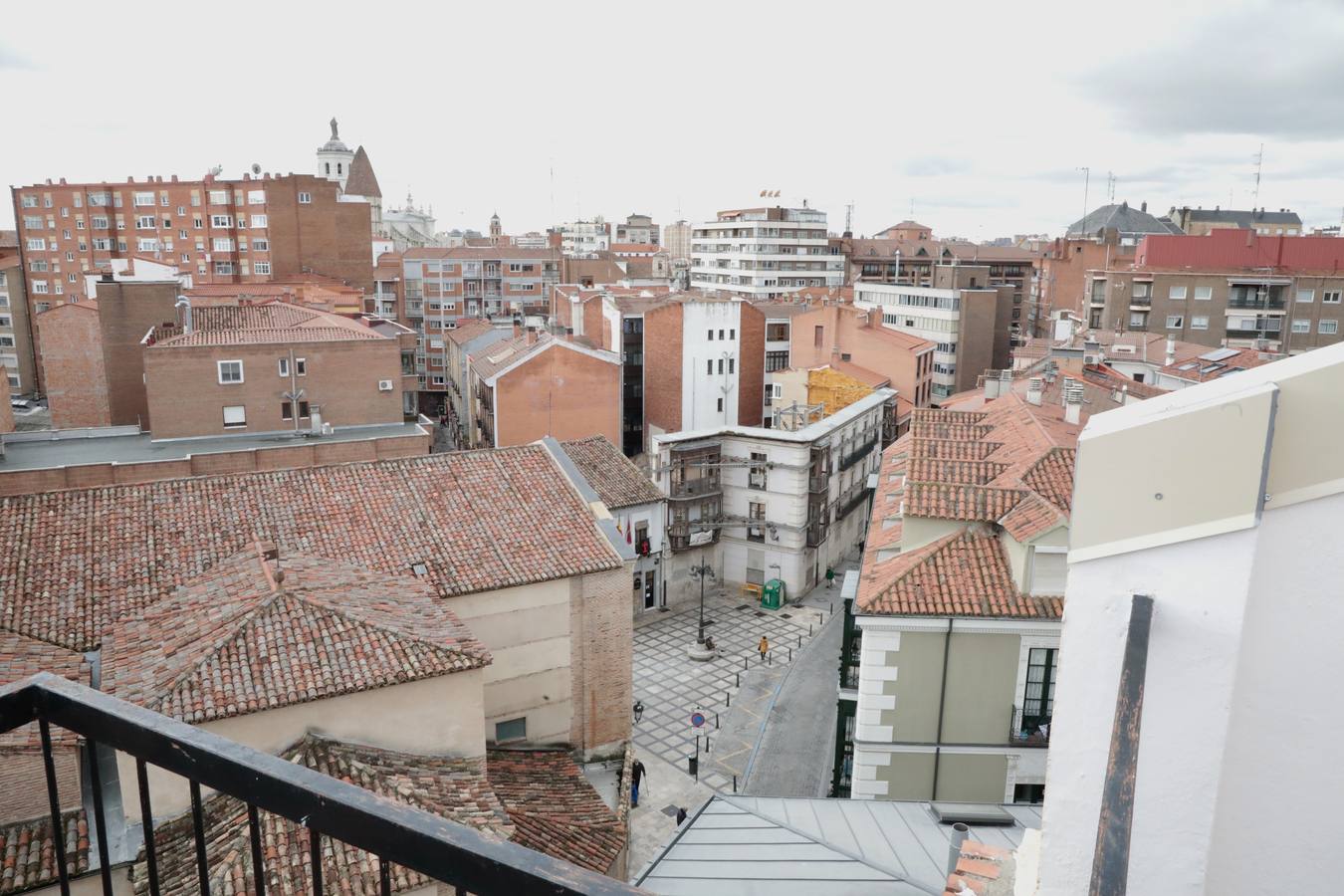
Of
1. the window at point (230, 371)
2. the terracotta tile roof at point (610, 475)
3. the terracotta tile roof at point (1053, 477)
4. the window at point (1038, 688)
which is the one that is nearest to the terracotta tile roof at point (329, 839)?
the window at point (1038, 688)

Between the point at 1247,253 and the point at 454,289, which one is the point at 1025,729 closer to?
the point at 1247,253

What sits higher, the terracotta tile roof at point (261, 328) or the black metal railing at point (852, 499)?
the terracotta tile roof at point (261, 328)

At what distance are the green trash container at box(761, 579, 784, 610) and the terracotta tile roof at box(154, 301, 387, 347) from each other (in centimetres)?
1792

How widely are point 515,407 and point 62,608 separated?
2518 cm

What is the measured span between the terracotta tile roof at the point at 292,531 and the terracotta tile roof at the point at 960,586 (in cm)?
589

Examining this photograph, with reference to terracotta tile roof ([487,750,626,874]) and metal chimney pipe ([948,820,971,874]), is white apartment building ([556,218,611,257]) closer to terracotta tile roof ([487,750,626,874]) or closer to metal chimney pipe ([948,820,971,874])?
terracotta tile roof ([487,750,626,874])

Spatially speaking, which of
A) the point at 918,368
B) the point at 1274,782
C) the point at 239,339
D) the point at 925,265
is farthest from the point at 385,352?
the point at 925,265

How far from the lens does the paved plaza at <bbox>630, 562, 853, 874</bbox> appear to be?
23.5m

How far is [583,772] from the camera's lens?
19.9 meters

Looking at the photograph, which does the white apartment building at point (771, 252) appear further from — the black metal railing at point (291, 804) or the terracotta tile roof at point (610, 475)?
the black metal railing at point (291, 804)

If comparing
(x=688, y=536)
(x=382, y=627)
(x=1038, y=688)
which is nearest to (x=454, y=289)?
(x=688, y=536)

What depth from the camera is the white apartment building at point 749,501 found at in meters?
35.8

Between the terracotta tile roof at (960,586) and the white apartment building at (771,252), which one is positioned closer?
the terracotta tile roof at (960,586)

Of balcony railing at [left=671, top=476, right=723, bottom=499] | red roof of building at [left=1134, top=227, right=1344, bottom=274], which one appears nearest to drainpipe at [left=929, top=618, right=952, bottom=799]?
balcony railing at [left=671, top=476, right=723, bottom=499]
